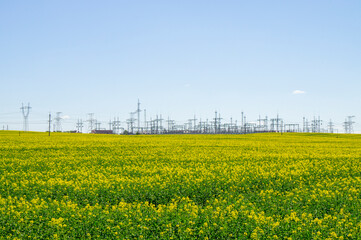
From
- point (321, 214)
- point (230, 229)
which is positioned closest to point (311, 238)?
point (230, 229)

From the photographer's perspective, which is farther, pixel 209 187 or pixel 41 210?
pixel 209 187

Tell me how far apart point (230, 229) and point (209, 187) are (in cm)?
614

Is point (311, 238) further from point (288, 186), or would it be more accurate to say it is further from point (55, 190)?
point (55, 190)

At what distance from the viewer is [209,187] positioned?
1541cm

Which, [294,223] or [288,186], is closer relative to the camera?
[294,223]

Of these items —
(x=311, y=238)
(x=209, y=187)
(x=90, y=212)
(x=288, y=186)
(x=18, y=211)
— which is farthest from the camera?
(x=288, y=186)

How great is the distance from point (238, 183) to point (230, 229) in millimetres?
7067

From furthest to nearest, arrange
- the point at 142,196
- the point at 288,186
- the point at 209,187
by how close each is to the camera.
→ the point at 288,186 → the point at 209,187 → the point at 142,196

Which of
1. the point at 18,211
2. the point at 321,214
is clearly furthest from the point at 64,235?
the point at 321,214

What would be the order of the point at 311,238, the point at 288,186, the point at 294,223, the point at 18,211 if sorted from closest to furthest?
the point at 311,238 < the point at 294,223 < the point at 18,211 < the point at 288,186

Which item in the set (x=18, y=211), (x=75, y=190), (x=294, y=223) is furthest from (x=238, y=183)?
(x=18, y=211)

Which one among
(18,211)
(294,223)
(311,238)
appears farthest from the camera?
(18,211)

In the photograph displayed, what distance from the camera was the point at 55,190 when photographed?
14.8 meters

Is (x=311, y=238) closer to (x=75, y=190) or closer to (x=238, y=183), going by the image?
(x=238, y=183)
